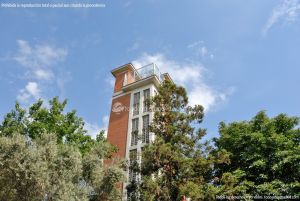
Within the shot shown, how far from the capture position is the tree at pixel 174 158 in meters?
16.0

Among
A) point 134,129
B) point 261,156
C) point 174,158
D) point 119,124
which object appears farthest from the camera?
point 119,124

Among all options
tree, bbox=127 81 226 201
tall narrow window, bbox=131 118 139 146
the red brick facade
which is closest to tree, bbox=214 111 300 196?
tree, bbox=127 81 226 201

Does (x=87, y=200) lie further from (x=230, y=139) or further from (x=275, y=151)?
(x=275, y=151)

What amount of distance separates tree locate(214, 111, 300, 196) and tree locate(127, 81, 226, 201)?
178 cm

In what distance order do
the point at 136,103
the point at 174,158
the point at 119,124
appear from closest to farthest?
the point at 174,158 → the point at 119,124 → the point at 136,103

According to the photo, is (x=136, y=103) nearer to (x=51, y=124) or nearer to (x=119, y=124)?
(x=119, y=124)

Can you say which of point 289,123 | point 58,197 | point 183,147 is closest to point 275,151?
point 289,123

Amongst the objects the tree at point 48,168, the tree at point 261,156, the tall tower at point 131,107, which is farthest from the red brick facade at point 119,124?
the tree at point 261,156

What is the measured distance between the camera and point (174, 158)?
54.3 feet

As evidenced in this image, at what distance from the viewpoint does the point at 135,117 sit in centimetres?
3117

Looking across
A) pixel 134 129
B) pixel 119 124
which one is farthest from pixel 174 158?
pixel 119 124

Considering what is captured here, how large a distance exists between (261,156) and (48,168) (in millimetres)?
13602

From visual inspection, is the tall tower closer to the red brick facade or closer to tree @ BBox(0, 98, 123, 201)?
the red brick facade

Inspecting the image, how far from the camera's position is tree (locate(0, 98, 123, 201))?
16.0 meters
